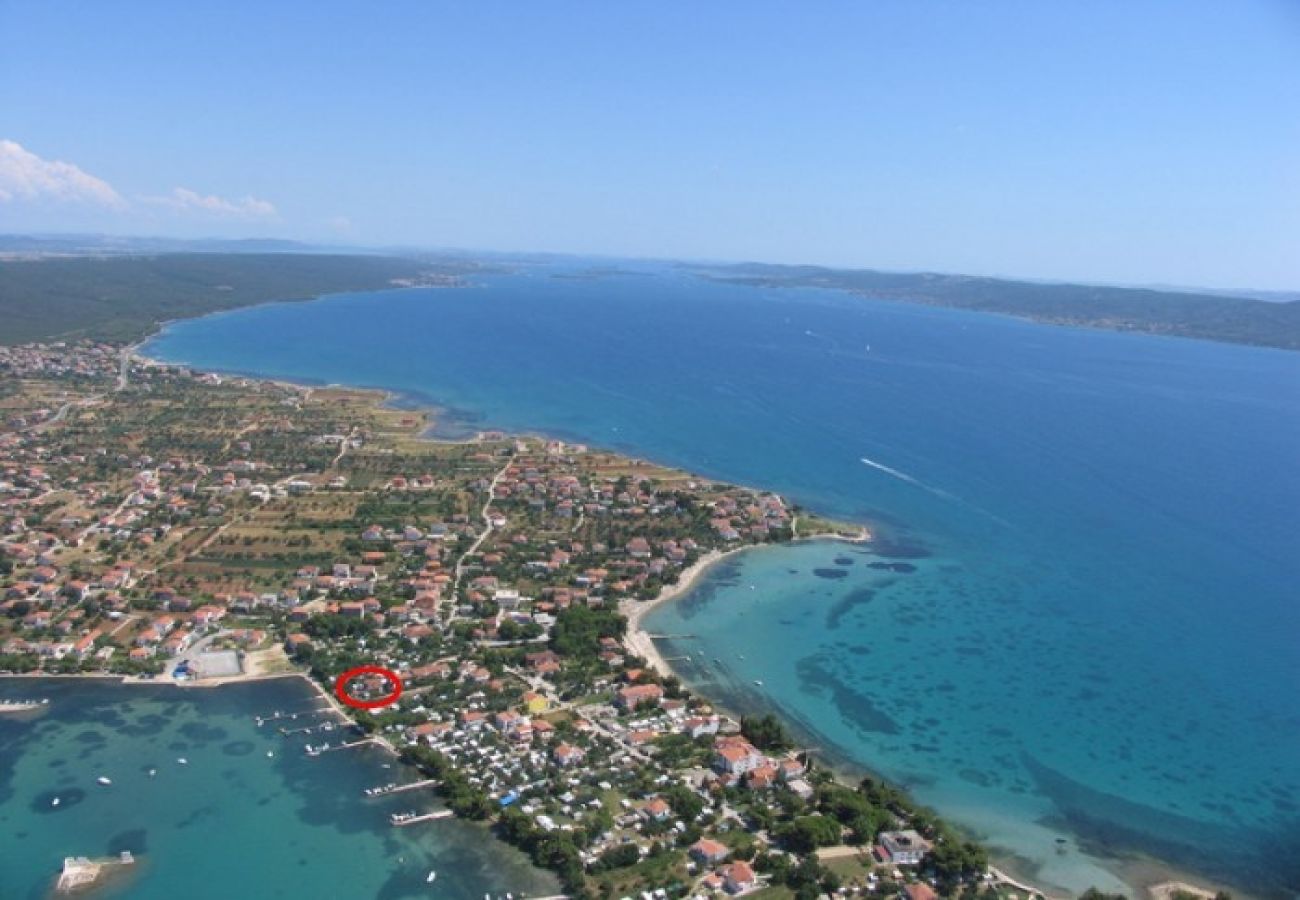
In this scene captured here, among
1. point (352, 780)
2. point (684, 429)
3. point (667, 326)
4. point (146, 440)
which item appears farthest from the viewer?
point (667, 326)

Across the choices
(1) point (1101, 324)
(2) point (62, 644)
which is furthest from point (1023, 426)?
(1) point (1101, 324)

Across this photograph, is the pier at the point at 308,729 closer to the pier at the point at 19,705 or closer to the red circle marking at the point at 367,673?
the red circle marking at the point at 367,673

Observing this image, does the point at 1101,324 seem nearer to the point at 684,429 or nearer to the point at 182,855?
the point at 684,429

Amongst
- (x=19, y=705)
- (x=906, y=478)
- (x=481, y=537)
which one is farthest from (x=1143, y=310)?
(x=19, y=705)

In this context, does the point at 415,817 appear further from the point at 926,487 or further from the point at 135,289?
the point at 135,289

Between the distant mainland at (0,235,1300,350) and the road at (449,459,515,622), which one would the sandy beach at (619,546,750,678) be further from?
the distant mainland at (0,235,1300,350)

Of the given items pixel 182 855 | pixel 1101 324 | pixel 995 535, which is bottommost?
pixel 182 855

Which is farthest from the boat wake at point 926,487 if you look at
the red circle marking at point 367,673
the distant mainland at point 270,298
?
the distant mainland at point 270,298

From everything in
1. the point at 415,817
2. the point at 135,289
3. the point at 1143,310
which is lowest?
the point at 415,817
